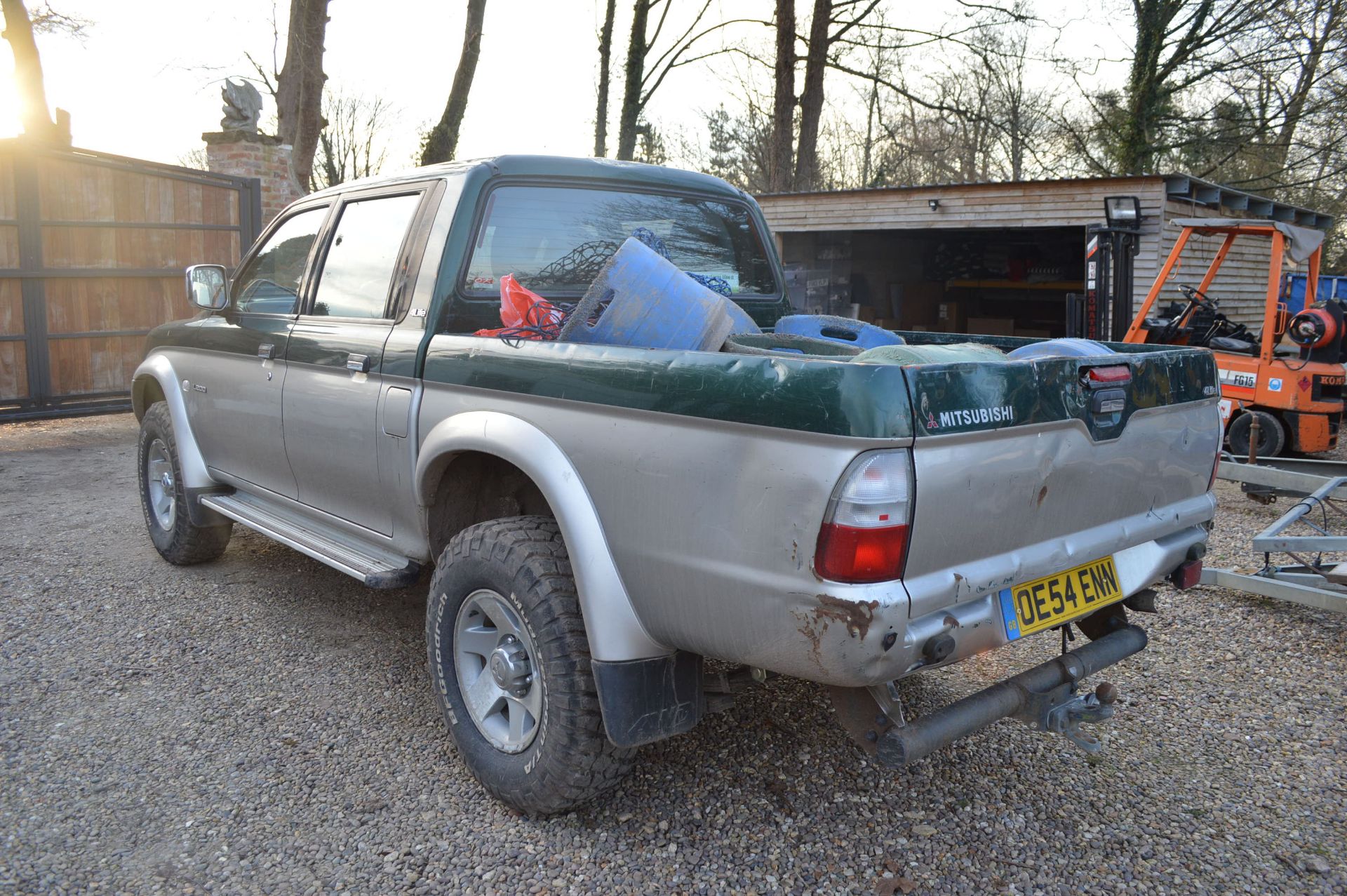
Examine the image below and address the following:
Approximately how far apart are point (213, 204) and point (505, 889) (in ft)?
35.5

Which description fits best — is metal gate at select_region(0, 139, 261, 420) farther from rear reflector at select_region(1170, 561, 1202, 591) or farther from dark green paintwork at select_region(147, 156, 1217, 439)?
rear reflector at select_region(1170, 561, 1202, 591)

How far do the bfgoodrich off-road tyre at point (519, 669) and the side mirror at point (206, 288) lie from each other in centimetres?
238

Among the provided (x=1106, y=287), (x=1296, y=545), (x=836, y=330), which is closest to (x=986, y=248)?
(x=1106, y=287)

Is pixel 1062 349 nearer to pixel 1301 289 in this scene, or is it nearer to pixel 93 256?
pixel 93 256

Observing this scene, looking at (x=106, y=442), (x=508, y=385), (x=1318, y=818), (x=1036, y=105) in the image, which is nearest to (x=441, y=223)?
(x=508, y=385)

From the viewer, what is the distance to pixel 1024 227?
43.2 feet

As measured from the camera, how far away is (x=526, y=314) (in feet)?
10.5

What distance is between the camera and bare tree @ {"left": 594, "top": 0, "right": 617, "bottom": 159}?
22.9 m

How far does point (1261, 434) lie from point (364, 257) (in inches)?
329

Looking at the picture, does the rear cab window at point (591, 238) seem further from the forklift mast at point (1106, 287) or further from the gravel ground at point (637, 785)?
the forklift mast at point (1106, 287)

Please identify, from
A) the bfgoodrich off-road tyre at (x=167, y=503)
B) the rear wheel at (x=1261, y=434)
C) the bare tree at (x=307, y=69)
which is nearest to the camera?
the bfgoodrich off-road tyre at (x=167, y=503)

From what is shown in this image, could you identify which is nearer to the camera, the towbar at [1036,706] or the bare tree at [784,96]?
the towbar at [1036,706]

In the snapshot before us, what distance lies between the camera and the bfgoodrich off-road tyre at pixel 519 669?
2660mm

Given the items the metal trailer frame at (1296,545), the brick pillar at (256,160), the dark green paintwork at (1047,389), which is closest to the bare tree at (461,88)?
the brick pillar at (256,160)
